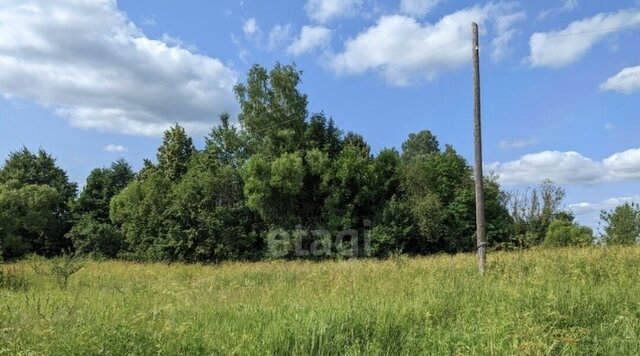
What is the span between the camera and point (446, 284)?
29.3 ft

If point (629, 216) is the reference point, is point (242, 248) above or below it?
below

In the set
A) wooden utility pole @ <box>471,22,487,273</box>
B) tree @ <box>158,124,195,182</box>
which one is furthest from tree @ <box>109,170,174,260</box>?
wooden utility pole @ <box>471,22,487,273</box>

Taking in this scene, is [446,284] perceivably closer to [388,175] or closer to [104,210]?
[388,175]

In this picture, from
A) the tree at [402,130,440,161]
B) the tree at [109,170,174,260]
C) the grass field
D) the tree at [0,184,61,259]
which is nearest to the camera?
the grass field

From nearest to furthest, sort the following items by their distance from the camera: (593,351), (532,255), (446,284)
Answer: (593,351)
(446,284)
(532,255)

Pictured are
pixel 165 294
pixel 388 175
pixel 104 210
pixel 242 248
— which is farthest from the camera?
pixel 104 210

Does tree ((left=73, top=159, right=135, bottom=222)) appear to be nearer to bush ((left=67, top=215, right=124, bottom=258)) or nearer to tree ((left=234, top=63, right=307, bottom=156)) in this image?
bush ((left=67, top=215, right=124, bottom=258))

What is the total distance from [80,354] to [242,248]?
1247 inches

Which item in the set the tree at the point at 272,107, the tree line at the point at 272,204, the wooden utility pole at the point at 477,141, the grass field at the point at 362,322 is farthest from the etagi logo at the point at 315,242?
the grass field at the point at 362,322

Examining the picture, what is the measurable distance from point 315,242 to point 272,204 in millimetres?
4125

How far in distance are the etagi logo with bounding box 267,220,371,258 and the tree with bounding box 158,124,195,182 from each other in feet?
43.3

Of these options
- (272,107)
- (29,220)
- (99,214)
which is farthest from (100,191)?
(272,107)

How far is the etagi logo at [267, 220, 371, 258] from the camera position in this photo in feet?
113

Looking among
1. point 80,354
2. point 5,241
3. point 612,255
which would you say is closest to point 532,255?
point 612,255
